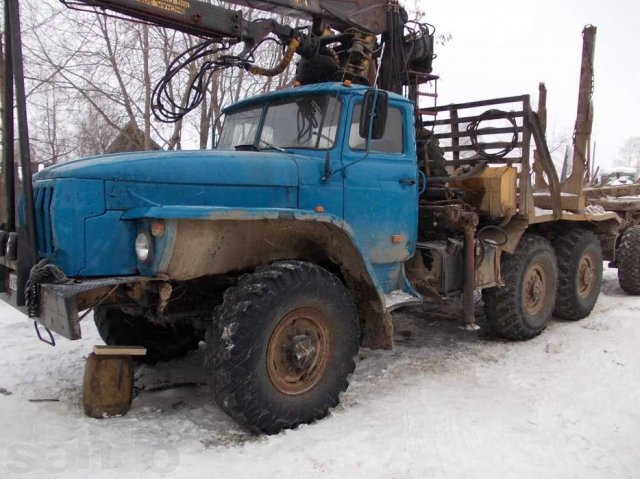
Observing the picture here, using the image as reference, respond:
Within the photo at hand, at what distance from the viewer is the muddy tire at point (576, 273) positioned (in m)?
7.26

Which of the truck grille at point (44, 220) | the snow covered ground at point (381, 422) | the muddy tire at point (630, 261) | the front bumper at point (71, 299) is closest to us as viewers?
the front bumper at point (71, 299)

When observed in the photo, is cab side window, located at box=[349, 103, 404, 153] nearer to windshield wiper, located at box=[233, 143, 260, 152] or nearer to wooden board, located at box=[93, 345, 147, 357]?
windshield wiper, located at box=[233, 143, 260, 152]

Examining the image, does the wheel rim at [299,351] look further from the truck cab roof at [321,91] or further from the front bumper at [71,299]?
the truck cab roof at [321,91]

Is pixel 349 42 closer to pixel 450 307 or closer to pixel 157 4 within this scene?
pixel 157 4

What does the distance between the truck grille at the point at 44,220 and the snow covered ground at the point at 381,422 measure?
120 cm

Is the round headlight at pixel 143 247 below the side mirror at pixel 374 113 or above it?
below

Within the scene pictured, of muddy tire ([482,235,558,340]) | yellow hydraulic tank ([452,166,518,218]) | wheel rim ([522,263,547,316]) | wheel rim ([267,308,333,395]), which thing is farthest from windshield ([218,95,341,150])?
wheel rim ([522,263,547,316])

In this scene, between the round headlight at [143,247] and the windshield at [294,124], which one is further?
the windshield at [294,124]

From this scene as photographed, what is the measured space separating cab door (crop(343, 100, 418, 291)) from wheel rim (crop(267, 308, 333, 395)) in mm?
991

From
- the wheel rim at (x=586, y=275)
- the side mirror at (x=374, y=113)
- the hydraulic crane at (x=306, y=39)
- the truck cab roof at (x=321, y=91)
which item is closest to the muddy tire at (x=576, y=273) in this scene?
the wheel rim at (x=586, y=275)

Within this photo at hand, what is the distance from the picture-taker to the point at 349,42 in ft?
19.0

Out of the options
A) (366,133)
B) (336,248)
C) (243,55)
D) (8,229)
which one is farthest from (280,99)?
(8,229)

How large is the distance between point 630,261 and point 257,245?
284 inches

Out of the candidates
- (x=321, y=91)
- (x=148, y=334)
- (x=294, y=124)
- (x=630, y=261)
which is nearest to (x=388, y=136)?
(x=321, y=91)
